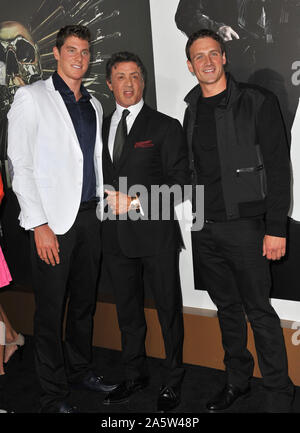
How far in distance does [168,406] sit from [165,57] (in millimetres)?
1996

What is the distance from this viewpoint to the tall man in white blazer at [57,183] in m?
2.34

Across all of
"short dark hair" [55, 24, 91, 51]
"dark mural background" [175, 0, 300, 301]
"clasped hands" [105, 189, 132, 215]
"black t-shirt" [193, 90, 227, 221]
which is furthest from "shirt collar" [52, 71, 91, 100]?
"dark mural background" [175, 0, 300, 301]

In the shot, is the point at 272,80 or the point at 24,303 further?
the point at 24,303

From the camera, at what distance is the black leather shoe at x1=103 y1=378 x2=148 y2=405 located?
8.61 feet

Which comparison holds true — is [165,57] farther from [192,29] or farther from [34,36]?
[34,36]

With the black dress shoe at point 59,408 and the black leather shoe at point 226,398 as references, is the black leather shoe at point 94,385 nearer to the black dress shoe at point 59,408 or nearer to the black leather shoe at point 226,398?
the black dress shoe at point 59,408

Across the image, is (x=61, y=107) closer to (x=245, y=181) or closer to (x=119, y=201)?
(x=119, y=201)

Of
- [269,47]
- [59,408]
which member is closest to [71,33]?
[269,47]

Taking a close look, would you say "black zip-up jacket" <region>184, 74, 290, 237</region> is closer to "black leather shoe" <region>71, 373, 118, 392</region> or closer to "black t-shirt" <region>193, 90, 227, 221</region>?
"black t-shirt" <region>193, 90, 227, 221</region>

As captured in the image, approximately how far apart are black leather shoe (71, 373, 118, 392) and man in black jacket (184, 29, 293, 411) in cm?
95

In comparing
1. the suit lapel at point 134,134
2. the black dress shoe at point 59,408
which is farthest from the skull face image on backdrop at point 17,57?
the black dress shoe at point 59,408
